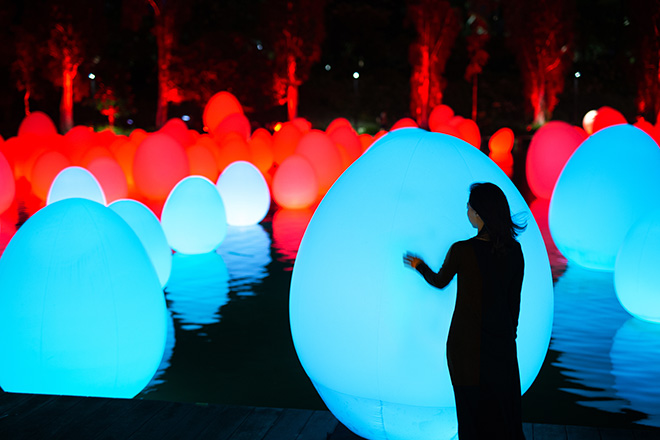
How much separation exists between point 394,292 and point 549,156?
1338 centimetres

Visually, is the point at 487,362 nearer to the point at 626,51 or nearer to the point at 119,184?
the point at 119,184

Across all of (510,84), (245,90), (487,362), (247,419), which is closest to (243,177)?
(247,419)

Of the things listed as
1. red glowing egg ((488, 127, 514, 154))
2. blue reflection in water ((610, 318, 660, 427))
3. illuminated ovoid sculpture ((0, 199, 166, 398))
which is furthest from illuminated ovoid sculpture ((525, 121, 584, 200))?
illuminated ovoid sculpture ((0, 199, 166, 398))

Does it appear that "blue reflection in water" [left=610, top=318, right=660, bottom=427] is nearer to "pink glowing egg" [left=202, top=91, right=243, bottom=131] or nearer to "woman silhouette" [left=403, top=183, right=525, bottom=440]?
"woman silhouette" [left=403, top=183, right=525, bottom=440]

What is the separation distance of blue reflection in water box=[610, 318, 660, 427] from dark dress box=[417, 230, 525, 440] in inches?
88.6

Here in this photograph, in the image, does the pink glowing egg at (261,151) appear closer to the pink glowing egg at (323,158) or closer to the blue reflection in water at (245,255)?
the pink glowing egg at (323,158)

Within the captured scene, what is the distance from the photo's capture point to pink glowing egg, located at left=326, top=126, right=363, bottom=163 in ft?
66.7

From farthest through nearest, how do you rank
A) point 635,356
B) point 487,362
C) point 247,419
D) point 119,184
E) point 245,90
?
point 245,90 → point 119,184 → point 635,356 → point 247,419 → point 487,362

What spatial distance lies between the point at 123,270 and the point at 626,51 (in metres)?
51.4

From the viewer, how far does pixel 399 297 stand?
4031 millimetres

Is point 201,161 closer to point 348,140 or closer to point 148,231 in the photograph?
point 348,140

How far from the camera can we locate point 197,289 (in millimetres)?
8992

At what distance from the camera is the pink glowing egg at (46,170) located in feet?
54.2

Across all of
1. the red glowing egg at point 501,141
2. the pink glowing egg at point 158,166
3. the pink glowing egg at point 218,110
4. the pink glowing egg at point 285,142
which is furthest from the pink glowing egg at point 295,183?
the pink glowing egg at point 218,110
